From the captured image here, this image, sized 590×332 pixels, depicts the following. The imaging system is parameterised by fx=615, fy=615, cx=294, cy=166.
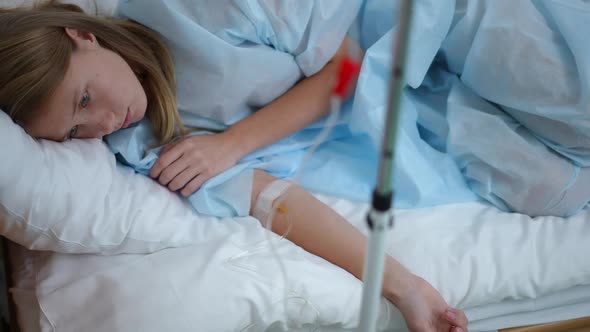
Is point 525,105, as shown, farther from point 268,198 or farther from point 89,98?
point 89,98

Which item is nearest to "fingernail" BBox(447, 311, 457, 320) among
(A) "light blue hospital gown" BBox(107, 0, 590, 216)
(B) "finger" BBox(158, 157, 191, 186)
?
(A) "light blue hospital gown" BBox(107, 0, 590, 216)

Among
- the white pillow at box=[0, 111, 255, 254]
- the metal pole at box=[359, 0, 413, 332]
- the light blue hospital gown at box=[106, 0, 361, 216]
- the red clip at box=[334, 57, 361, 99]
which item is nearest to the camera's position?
the metal pole at box=[359, 0, 413, 332]

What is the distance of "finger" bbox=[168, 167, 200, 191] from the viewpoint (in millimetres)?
960

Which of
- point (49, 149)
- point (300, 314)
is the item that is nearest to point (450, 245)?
point (300, 314)

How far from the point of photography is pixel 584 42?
37.7 inches

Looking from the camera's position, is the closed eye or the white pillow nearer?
the white pillow

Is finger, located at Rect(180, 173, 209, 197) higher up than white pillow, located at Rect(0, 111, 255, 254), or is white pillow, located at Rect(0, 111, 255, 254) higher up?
white pillow, located at Rect(0, 111, 255, 254)

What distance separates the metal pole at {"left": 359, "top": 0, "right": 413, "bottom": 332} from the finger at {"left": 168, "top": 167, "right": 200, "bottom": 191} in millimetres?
501

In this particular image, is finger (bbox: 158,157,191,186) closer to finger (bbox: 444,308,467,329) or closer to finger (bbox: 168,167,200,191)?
finger (bbox: 168,167,200,191)

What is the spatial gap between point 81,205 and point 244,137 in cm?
31

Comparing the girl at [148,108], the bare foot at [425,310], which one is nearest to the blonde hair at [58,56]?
the girl at [148,108]

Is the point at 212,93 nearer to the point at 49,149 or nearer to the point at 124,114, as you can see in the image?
the point at 124,114

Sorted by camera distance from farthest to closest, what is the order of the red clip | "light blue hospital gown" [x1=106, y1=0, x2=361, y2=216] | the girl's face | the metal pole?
"light blue hospital gown" [x1=106, y1=0, x2=361, y2=216], the girl's face, the red clip, the metal pole

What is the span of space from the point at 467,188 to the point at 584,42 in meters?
0.30
